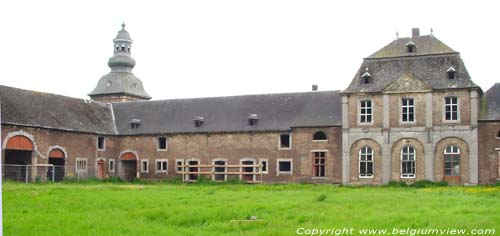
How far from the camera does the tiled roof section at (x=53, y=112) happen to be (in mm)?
39925

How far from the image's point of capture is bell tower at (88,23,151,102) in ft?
218

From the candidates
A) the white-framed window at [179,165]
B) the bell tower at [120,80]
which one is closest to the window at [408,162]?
the white-framed window at [179,165]

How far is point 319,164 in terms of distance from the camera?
136 ft

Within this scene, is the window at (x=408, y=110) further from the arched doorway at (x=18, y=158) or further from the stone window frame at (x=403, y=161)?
the arched doorway at (x=18, y=158)

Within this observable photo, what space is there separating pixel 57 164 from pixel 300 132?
663 inches

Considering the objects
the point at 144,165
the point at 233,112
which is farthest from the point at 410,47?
the point at 144,165

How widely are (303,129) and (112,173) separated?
15.6m

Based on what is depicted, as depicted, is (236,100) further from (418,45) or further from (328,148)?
(418,45)

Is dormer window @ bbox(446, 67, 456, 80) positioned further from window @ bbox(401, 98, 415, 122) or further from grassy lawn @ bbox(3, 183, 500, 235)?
grassy lawn @ bbox(3, 183, 500, 235)

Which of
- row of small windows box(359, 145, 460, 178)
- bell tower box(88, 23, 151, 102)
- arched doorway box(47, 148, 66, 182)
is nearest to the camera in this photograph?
row of small windows box(359, 145, 460, 178)

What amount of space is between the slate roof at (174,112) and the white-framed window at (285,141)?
0.53 meters

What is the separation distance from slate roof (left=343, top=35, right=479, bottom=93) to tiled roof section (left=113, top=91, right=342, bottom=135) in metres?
3.30

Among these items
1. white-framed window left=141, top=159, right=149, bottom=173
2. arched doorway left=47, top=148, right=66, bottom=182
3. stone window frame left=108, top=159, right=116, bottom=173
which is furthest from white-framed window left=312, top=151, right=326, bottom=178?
arched doorway left=47, top=148, right=66, bottom=182

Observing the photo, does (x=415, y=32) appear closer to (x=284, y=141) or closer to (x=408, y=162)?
(x=408, y=162)
